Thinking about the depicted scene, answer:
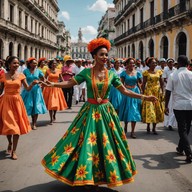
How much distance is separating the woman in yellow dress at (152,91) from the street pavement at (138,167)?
42 cm

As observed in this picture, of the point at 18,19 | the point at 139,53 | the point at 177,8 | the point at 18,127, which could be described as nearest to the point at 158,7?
the point at 177,8

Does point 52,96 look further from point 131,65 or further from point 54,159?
point 54,159

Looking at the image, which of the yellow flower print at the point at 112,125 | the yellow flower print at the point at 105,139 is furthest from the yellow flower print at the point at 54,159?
the yellow flower print at the point at 112,125

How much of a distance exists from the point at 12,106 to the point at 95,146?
89.4 inches

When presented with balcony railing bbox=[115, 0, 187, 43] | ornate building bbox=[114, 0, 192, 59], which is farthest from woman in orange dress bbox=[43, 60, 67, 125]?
balcony railing bbox=[115, 0, 187, 43]

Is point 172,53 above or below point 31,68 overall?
above

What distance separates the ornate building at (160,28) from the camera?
19.6 meters

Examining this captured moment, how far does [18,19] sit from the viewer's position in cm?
3231

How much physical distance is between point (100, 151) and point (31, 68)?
4.65m

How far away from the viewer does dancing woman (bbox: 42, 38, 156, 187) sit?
3398mm

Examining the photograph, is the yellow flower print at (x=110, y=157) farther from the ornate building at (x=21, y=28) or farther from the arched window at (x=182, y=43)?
the ornate building at (x=21, y=28)

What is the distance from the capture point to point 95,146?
11.5ft

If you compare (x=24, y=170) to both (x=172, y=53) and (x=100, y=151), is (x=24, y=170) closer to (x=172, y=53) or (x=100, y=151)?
(x=100, y=151)

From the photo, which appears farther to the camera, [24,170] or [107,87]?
[24,170]
